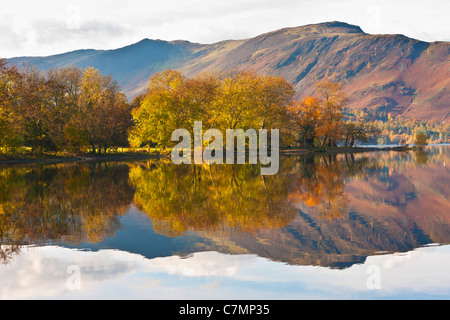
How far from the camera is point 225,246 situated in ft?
43.5

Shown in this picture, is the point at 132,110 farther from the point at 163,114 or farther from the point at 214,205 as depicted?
the point at 214,205

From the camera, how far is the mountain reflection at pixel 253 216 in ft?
44.1

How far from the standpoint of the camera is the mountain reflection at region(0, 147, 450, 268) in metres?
13.5

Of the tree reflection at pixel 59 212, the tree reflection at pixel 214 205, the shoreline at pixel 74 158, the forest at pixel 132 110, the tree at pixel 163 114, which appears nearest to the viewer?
the tree reflection at pixel 59 212

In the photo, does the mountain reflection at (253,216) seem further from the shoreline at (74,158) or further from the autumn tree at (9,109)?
the shoreline at (74,158)

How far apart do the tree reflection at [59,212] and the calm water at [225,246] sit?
6cm

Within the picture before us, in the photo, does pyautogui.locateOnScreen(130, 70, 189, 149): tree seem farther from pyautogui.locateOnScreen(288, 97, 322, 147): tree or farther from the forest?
pyautogui.locateOnScreen(288, 97, 322, 147): tree

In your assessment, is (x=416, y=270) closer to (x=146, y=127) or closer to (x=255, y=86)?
(x=146, y=127)

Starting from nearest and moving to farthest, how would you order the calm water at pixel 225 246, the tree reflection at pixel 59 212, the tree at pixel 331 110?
the calm water at pixel 225 246
the tree reflection at pixel 59 212
the tree at pixel 331 110

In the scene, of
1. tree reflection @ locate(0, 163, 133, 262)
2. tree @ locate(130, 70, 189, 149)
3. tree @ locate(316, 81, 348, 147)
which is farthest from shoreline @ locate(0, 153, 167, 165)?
tree @ locate(316, 81, 348, 147)

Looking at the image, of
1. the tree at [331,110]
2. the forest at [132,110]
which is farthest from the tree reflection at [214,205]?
the tree at [331,110]

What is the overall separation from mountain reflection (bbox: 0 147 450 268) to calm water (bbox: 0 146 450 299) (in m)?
0.06

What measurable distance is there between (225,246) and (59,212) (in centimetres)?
1006
